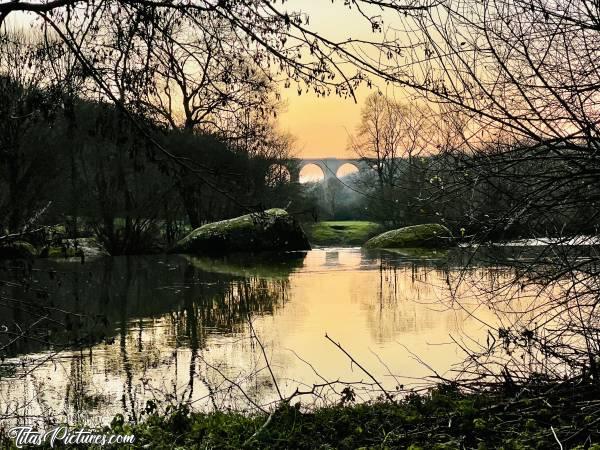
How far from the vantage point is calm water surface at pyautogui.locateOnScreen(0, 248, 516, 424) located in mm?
5363

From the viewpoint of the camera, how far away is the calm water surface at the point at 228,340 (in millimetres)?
5363

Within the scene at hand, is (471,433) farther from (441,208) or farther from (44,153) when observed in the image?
(44,153)

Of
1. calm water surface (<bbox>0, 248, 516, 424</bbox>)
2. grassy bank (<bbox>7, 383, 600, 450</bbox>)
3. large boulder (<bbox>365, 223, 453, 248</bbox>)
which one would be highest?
large boulder (<bbox>365, 223, 453, 248</bbox>)

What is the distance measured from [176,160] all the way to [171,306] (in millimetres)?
6135

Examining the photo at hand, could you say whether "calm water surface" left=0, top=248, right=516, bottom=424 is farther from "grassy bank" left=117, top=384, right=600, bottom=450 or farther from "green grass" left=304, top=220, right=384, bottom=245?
"green grass" left=304, top=220, right=384, bottom=245

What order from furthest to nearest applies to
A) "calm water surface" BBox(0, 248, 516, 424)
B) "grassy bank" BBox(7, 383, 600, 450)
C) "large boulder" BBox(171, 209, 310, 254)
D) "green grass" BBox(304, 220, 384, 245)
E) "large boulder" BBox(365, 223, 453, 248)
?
"green grass" BBox(304, 220, 384, 245) < "large boulder" BBox(365, 223, 453, 248) < "large boulder" BBox(171, 209, 310, 254) < "calm water surface" BBox(0, 248, 516, 424) < "grassy bank" BBox(7, 383, 600, 450)

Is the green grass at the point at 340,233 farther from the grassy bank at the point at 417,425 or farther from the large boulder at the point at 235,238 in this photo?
the grassy bank at the point at 417,425

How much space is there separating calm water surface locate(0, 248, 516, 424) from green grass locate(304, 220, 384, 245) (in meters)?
19.6

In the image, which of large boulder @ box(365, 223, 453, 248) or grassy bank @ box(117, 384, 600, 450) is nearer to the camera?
grassy bank @ box(117, 384, 600, 450)

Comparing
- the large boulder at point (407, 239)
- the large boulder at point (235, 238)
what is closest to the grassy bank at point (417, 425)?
the large boulder at point (235, 238)

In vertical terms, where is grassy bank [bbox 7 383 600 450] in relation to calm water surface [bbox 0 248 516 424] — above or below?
above

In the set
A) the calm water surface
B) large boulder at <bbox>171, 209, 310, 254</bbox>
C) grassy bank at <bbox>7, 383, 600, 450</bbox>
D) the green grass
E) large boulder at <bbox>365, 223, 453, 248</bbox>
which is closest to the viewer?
grassy bank at <bbox>7, 383, 600, 450</bbox>

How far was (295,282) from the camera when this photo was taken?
44.9 feet

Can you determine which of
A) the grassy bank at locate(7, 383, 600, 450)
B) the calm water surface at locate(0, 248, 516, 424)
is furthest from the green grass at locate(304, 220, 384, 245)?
the grassy bank at locate(7, 383, 600, 450)
